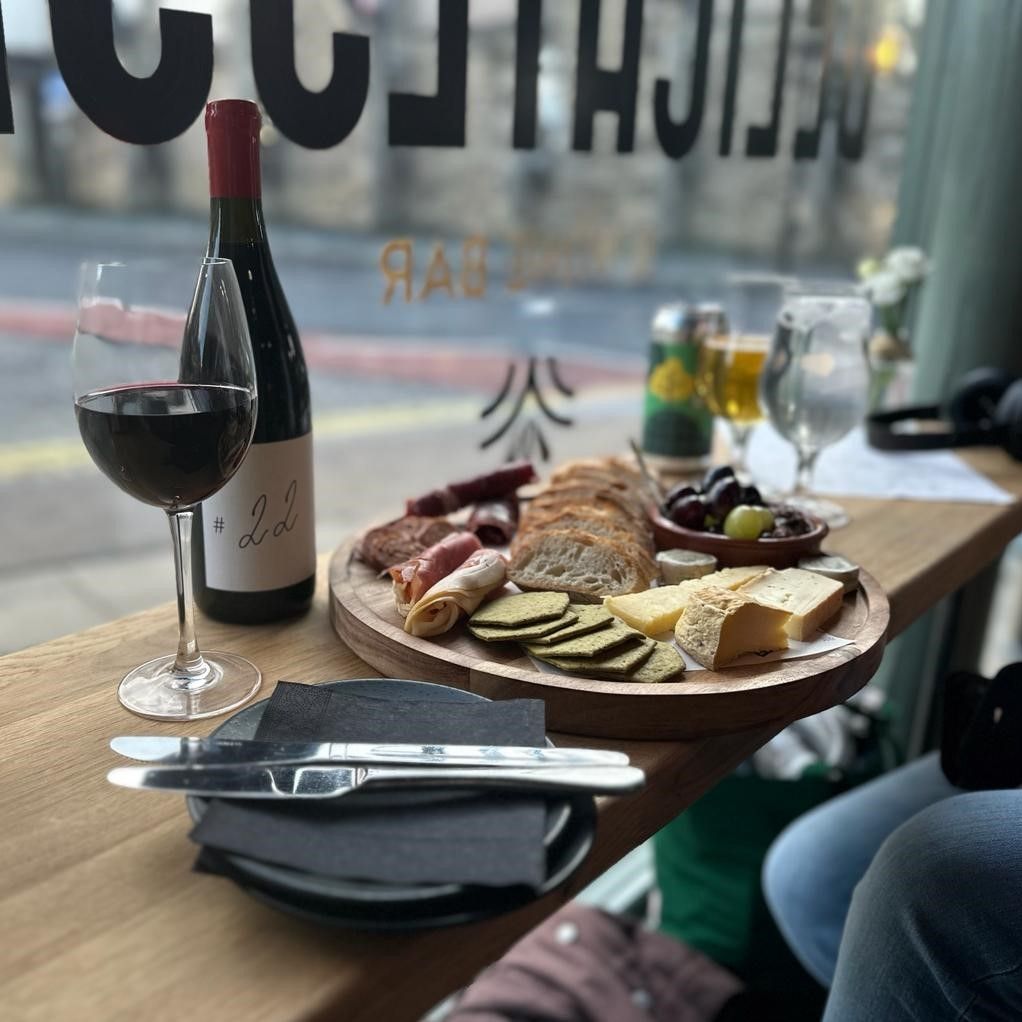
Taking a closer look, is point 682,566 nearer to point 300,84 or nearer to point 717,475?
point 717,475

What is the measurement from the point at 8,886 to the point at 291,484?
0.36m

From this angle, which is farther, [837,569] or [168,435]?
[837,569]

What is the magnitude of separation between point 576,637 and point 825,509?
0.54 m

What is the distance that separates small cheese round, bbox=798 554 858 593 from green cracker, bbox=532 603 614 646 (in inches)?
8.5

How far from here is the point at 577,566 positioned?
800 mm

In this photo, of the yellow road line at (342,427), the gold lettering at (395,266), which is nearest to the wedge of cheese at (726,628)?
the gold lettering at (395,266)

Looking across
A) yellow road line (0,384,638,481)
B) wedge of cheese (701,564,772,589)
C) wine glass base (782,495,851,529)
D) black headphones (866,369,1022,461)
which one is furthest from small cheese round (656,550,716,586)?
yellow road line (0,384,638,481)

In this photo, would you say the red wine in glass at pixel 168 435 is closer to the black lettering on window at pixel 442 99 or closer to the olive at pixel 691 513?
the olive at pixel 691 513

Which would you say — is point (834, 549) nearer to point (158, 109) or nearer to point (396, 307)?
point (396, 307)

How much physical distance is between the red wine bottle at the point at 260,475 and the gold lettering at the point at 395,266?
389 millimetres

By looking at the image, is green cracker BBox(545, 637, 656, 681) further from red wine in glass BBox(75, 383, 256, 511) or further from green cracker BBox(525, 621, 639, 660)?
red wine in glass BBox(75, 383, 256, 511)

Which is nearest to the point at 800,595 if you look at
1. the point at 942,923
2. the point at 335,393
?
the point at 942,923

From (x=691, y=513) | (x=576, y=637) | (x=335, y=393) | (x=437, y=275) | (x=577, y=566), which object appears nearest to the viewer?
(x=576, y=637)

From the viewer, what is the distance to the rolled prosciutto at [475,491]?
96 cm
